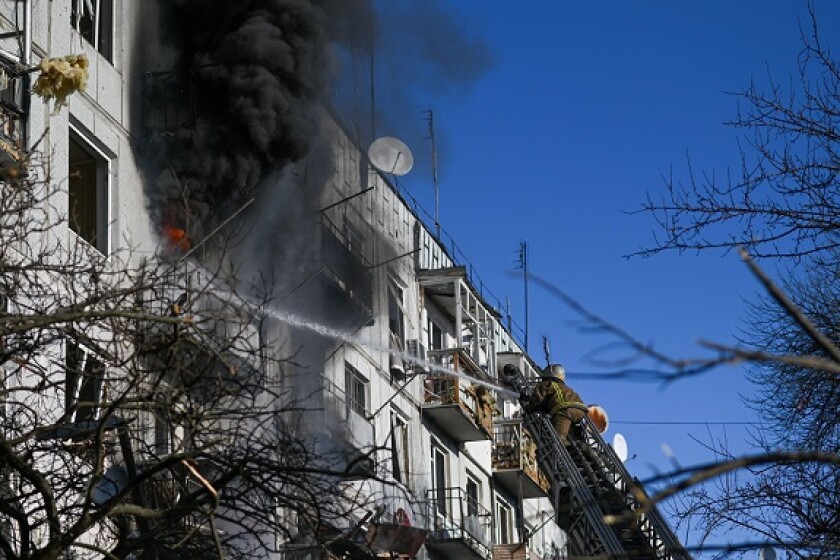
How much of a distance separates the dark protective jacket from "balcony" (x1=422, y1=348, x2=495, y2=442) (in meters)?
8.07

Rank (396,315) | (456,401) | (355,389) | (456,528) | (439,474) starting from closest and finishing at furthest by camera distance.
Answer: (355,389)
(396,315)
(456,528)
(456,401)
(439,474)

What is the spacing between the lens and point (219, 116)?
24031 millimetres

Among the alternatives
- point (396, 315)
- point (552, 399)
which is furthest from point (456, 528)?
point (552, 399)

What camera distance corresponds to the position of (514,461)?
36.3 metres

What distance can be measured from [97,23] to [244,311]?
8069 mm

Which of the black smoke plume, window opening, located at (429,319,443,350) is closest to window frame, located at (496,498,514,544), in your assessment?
window opening, located at (429,319,443,350)

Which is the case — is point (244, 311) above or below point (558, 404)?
below

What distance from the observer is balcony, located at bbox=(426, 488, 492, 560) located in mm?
30531

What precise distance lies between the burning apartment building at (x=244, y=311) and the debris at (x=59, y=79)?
0.26 metres

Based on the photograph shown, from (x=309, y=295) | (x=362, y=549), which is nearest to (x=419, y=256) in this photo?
(x=309, y=295)

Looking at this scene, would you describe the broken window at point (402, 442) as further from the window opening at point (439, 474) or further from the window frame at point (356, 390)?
the window opening at point (439, 474)

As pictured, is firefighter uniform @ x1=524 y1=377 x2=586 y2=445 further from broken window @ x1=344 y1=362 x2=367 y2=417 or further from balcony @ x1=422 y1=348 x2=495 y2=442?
balcony @ x1=422 y1=348 x2=495 y2=442

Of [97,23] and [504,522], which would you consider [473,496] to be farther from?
[97,23]

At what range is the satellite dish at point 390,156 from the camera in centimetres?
2906
